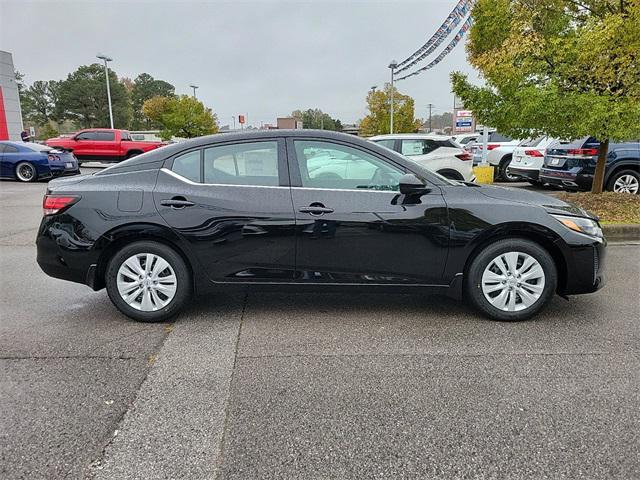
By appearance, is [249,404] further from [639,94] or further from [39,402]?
[639,94]

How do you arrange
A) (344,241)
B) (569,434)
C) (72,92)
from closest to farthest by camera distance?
1. (569,434)
2. (344,241)
3. (72,92)

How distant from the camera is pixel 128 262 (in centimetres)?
374

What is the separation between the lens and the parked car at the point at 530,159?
11.3m

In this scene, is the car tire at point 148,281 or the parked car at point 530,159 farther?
A: the parked car at point 530,159

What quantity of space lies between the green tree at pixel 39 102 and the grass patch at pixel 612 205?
68.4 meters

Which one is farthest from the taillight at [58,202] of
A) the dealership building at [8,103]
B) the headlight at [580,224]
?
the dealership building at [8,103]

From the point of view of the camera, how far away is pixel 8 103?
28688mm

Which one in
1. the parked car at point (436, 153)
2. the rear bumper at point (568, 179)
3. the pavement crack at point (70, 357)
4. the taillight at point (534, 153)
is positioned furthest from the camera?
the taillight at point (534, 153)

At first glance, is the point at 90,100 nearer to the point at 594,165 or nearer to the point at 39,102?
the point at 39,102

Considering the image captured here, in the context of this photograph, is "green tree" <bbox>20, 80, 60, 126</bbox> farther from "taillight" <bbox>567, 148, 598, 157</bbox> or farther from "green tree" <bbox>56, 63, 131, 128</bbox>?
"taillight" <bbox>567, 148, 598, 157</bbox>

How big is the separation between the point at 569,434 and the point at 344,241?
6.46 ft

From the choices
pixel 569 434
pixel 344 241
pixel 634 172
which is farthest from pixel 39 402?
pixel 634 172

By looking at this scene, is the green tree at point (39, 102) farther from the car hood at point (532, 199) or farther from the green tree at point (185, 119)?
the car hood at point (532, 199)

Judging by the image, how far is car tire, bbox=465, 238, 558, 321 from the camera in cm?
371
